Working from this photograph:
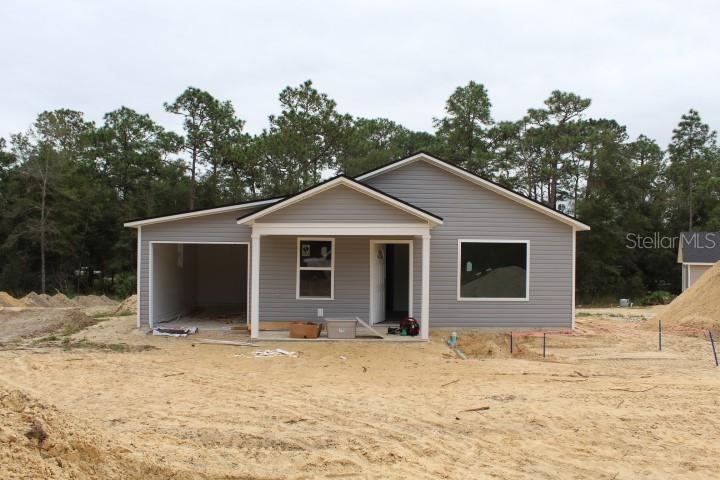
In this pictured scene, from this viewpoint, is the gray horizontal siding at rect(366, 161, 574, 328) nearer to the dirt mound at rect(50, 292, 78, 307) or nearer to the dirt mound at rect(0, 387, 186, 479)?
the dirt mound at rect(0, 387, 186, 479)

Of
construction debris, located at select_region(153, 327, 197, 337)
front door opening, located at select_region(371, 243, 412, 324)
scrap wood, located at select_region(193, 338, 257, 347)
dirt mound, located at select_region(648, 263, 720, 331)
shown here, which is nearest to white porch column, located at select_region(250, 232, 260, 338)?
scrap wood, located at select_region(193, 338, 257, 347)

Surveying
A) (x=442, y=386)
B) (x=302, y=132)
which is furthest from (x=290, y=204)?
(x=302, y=132)

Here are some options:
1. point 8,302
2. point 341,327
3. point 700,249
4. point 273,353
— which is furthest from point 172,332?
point 700,249

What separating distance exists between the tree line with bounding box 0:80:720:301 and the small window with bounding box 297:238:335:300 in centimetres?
2149

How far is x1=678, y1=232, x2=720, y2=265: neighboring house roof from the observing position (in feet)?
94.9

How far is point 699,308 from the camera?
632 inches

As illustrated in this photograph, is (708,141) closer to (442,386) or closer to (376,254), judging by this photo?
(376,254)

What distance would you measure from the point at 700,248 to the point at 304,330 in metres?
25.1

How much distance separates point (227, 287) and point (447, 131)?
24176mm

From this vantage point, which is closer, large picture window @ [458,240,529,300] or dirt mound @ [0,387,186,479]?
dirt mound @ [0,387,186,479]

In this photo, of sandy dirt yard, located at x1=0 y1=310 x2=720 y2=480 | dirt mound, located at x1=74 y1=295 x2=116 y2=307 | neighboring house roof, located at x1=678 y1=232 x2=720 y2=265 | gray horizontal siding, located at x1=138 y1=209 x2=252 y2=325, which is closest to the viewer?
sandy dirt yard, located at x1=0 y1=310 x2=720 y2=480

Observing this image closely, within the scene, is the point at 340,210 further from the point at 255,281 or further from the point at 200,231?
the point at 200,231

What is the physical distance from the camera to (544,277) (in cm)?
1436

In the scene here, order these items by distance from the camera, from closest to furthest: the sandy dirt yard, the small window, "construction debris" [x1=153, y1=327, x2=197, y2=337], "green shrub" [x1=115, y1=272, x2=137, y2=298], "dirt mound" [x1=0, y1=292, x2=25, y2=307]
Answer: the sandy dirt yard < "construction debris" [x1=153, y1=327, x2=197, y2=337] < the small window < "dirt mound" [x1=0, y1=292, x2=25, y2=307] < "green shrub" [x1=115, y1=272, x2=137, y2=298]
